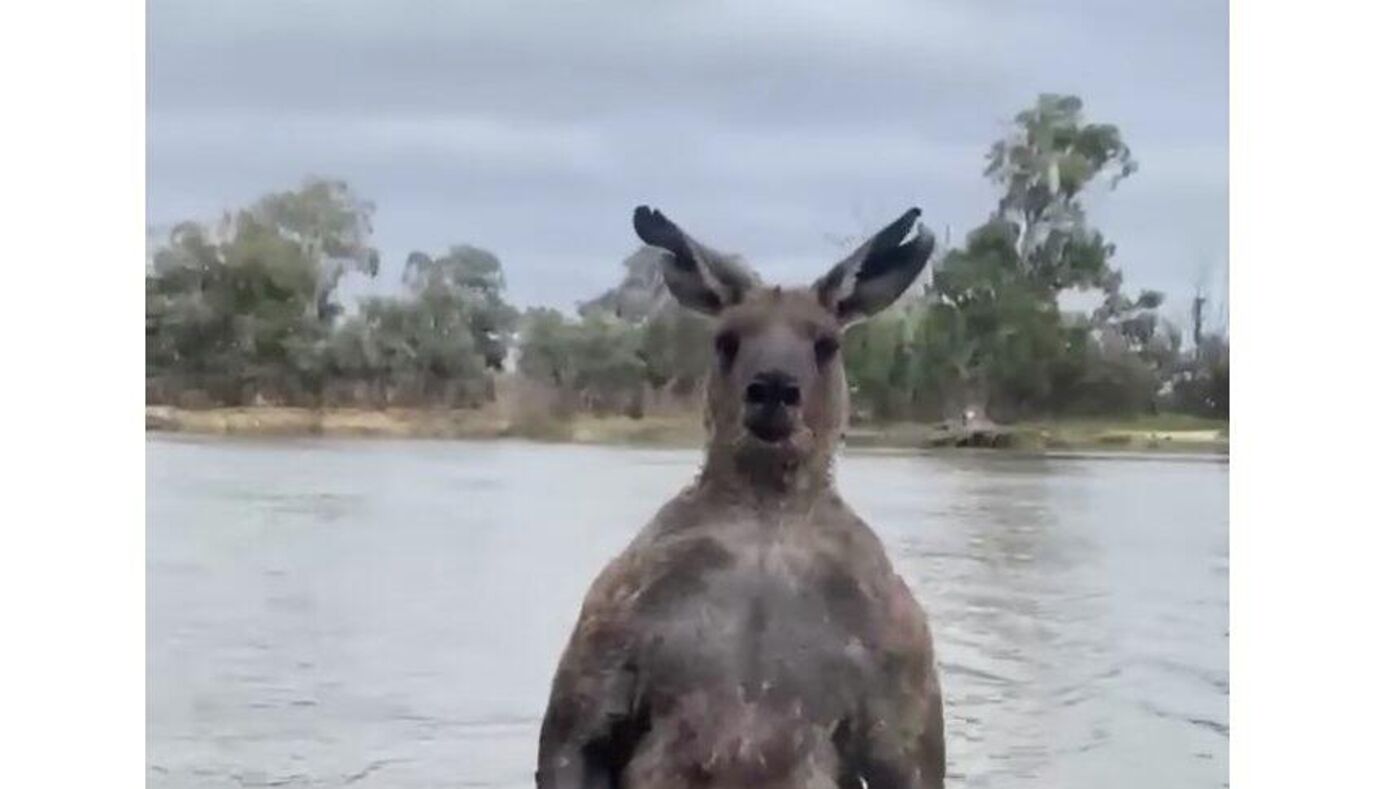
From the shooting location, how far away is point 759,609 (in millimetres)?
2207

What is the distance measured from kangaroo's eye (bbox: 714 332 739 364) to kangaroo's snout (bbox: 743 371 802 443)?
1.7 inches

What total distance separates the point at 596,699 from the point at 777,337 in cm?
47

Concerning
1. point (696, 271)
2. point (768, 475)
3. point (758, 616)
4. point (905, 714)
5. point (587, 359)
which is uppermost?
point (696, 271)

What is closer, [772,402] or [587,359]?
[772,402]

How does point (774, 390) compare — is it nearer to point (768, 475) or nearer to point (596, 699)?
point (768, 475)

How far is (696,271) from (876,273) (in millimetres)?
211

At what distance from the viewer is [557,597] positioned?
7.39 ft

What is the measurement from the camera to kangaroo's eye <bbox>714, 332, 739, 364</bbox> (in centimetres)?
222

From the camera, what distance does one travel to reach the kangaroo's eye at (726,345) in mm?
2219

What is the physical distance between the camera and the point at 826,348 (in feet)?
7.28

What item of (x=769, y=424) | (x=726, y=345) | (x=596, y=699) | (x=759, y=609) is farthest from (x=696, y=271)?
(x=596, y=699)

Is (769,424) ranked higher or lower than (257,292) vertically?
lower

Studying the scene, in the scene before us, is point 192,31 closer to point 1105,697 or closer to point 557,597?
point 557,597
